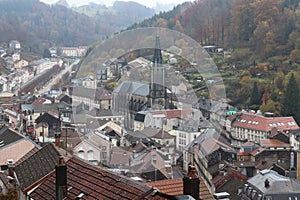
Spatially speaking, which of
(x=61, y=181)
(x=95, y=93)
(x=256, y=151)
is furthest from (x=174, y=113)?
(x=256, y=151)

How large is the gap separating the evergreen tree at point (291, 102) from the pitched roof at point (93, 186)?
1744 centimetres

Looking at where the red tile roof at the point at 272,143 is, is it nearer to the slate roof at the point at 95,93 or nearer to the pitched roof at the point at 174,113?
the slate roof at the point at 95,93

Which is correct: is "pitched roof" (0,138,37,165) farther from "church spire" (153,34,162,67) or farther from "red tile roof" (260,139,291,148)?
"red tile roof" (260,139,291,148)

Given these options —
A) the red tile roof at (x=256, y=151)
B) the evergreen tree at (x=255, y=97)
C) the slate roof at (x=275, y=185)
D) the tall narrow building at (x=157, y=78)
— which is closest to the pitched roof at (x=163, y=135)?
the tall narrow building at (x=157, y=78)

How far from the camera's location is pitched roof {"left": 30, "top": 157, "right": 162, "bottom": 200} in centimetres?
329

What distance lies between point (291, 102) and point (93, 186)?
18201mm

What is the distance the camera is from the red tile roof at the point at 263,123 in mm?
17641

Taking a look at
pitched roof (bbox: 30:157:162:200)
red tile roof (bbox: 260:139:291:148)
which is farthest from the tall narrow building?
red tile roof (bbox: 260:139:291:148)

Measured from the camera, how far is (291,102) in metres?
21.0

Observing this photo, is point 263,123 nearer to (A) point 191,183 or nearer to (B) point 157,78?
(B) point 157,78

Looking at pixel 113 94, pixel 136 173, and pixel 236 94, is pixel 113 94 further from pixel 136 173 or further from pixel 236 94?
pixel 236 94

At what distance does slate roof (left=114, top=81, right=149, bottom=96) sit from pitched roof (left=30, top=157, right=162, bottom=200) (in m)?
0.54

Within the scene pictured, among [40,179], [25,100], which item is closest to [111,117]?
[40,179]

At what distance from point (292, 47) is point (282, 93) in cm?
624
